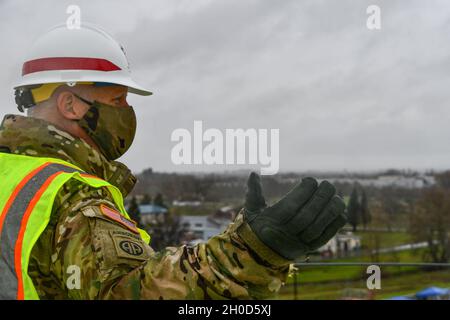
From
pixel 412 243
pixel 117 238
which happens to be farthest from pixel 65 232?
pixel 412 243

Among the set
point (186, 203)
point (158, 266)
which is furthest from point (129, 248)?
point (186, 203)

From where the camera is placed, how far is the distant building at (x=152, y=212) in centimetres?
10175

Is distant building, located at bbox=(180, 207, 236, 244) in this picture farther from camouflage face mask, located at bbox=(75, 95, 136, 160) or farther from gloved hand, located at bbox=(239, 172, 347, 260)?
gloved hand, located at bbox=(239, 172, 347, 260)

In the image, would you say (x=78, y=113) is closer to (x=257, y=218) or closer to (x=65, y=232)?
(x=65, y=232)

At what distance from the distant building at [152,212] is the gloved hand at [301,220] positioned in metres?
98.5

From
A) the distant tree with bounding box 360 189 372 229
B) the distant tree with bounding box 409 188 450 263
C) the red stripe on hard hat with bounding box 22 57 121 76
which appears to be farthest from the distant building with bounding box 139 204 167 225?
the red stripe on hard hat with bounding box 22 57 121 76

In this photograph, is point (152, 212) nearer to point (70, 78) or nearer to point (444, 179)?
point (444, 179)

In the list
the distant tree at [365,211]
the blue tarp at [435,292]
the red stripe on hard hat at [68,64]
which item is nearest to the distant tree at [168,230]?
the distant tree at [365,211]

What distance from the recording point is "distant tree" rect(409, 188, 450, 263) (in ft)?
358

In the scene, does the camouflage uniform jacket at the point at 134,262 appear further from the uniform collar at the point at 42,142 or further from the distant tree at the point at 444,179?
the distant tree at the point at 444,179
